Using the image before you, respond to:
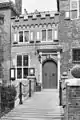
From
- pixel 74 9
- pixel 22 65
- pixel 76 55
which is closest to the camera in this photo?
pixel 76 55

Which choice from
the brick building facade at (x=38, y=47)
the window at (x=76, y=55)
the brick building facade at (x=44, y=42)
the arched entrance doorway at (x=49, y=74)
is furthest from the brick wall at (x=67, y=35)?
the arched entrance doorway at (x=49, y=74)

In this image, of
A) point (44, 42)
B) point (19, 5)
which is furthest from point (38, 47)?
point (19, 5)

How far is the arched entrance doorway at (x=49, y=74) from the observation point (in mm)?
21328

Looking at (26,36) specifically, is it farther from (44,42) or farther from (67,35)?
(67,35)

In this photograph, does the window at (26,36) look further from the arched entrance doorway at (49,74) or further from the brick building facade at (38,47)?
the arched entrance doorway at (49,74)

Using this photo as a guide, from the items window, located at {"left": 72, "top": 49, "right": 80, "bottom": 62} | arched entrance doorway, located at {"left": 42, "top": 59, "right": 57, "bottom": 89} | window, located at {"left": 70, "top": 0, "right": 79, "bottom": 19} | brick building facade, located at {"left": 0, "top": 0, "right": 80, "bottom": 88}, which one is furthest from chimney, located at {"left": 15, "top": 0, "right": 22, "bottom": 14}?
window, located at {"left": 72, "top": 49, "right": 80, "bottom": 62}

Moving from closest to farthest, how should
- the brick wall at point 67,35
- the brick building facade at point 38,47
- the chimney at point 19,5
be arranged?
the brick wall at point 67,35, the brick building facade at point 38,47, the chimney at point 19,5

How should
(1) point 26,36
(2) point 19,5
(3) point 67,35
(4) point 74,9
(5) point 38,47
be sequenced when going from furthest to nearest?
(2) point 19,5
(1) point 26,36
(5) point 38,47
(3) point 67,35
(4) point 74,9

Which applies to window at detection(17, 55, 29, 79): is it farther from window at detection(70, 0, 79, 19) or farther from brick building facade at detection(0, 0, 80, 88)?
window at detection(70, 0, 79, 19)

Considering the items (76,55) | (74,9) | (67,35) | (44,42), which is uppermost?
(74,9)

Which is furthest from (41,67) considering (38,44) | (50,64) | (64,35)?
(64,35)

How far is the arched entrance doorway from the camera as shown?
2133 centimetres

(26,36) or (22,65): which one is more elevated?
(26,36)

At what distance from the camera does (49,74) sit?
2147 cm
